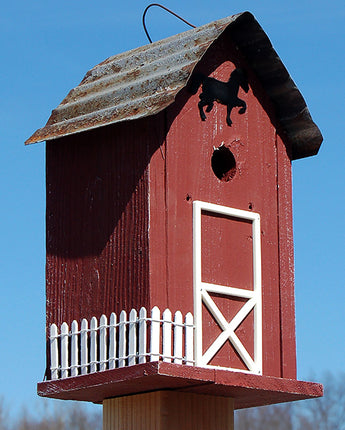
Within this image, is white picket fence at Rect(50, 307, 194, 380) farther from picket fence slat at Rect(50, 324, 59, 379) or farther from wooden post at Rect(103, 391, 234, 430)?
wooden post at Rect(103, 391, 234, 430)

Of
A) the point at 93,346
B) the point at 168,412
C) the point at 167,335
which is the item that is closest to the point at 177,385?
the point at 168,412

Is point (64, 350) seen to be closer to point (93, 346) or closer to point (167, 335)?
point (93, 346)

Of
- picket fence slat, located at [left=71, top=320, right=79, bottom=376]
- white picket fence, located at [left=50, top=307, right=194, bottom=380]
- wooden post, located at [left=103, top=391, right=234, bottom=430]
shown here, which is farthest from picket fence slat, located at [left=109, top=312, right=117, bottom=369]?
wooden post, located at [left=103, top=391, right=234, bottom=430]

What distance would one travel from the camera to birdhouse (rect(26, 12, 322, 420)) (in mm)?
10109

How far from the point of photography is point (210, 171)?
10.7 metres

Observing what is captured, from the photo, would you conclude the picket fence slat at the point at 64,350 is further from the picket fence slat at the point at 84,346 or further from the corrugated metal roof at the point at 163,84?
the corrugated metal roof at the point at 163,84

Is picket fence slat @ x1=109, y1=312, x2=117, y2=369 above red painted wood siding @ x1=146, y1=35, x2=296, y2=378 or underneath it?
underneath

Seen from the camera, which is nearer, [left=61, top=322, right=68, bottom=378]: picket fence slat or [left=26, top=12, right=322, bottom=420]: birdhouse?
[left=26, top=12, right=322, bottom=420]: birdhouse

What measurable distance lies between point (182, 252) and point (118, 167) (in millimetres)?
965

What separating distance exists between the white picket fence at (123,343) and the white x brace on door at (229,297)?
14cm

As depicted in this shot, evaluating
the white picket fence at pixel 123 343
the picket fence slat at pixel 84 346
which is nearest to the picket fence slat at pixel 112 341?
the white picket fence at pixel 123 343

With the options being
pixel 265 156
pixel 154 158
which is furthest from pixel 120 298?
pixel 265 156

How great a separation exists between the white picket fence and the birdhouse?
0.5 inches

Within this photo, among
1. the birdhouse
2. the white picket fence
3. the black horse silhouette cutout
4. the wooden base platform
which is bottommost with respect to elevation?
the wooden base platform
